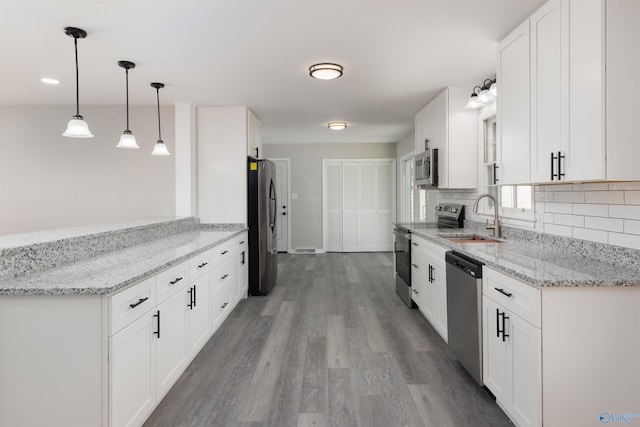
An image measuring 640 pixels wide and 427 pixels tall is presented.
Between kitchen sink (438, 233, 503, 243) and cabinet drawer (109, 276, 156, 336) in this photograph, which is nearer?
cabinet drawer (109, 276, 156, 336)

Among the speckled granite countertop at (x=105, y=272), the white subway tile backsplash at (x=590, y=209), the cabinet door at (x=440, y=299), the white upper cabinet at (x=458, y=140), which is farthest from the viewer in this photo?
the white upper cabinet at (x=458, y=140)

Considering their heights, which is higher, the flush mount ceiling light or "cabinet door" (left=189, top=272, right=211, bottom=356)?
the flush mount ceiling light

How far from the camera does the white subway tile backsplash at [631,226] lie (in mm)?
1835

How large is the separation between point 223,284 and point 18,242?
69.0 inches

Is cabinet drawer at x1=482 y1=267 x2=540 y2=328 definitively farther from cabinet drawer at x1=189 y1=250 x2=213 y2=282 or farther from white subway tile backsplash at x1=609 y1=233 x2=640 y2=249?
cabinet drawer at x1=189 y1=250 x2=213 y2=282

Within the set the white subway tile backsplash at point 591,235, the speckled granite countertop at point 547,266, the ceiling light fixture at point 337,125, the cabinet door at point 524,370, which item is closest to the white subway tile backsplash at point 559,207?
the white subway tile backsplash at point 591,235

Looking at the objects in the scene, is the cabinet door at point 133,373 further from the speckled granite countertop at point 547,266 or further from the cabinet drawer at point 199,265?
the speckled granite countertop at point 547,266

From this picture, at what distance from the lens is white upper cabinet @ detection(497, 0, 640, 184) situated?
169 centimetres

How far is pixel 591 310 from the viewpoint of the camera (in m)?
1.65

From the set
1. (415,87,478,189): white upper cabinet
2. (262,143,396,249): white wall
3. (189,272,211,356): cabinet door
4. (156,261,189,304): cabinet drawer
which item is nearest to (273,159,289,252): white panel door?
(262,143,396,249): white wall

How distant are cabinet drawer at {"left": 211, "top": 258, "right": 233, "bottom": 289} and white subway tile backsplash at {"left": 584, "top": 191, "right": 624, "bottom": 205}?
9.12 ft

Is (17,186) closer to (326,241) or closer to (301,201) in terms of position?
(301,201)

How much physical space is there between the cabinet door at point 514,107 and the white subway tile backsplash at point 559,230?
409 mm

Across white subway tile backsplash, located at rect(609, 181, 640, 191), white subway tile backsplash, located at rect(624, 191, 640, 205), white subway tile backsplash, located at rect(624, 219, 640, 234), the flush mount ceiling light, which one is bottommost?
white subway tile backsplash, located at rect(624, 219, 640, 234)
